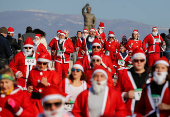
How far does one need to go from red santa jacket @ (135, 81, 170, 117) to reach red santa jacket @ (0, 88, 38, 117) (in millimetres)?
1515

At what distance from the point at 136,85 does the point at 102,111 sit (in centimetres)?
142

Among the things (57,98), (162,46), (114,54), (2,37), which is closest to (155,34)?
(162,46)

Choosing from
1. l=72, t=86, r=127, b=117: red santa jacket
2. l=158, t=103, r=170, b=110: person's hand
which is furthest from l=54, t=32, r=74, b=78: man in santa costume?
l=158, t=103, r=170, b=110: person's hand

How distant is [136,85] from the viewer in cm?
762

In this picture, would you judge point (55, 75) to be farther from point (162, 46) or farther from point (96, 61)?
point (162, 46)

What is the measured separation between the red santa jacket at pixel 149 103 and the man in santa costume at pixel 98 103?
10.0 inches

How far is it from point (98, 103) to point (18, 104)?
3.77ft

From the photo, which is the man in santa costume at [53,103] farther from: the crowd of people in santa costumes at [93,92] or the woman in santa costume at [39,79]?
the woman in santa costume at [39,79]

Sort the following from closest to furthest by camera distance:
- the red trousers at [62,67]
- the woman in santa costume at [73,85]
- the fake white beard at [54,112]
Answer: the fake white beard at [54,112] < the woman in santa costume at [73,85] < the red trousers at [62,67]

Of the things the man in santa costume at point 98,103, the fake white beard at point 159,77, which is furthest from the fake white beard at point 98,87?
the fake white beard at point 159,77

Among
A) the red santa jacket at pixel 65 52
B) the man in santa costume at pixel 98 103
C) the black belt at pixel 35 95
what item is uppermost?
the red santa jacket at pixel 65 52

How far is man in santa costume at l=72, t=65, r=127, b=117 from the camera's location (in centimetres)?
639

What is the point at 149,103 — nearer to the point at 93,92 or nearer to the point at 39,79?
the point at 93,92

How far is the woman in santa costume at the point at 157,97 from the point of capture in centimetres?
602
